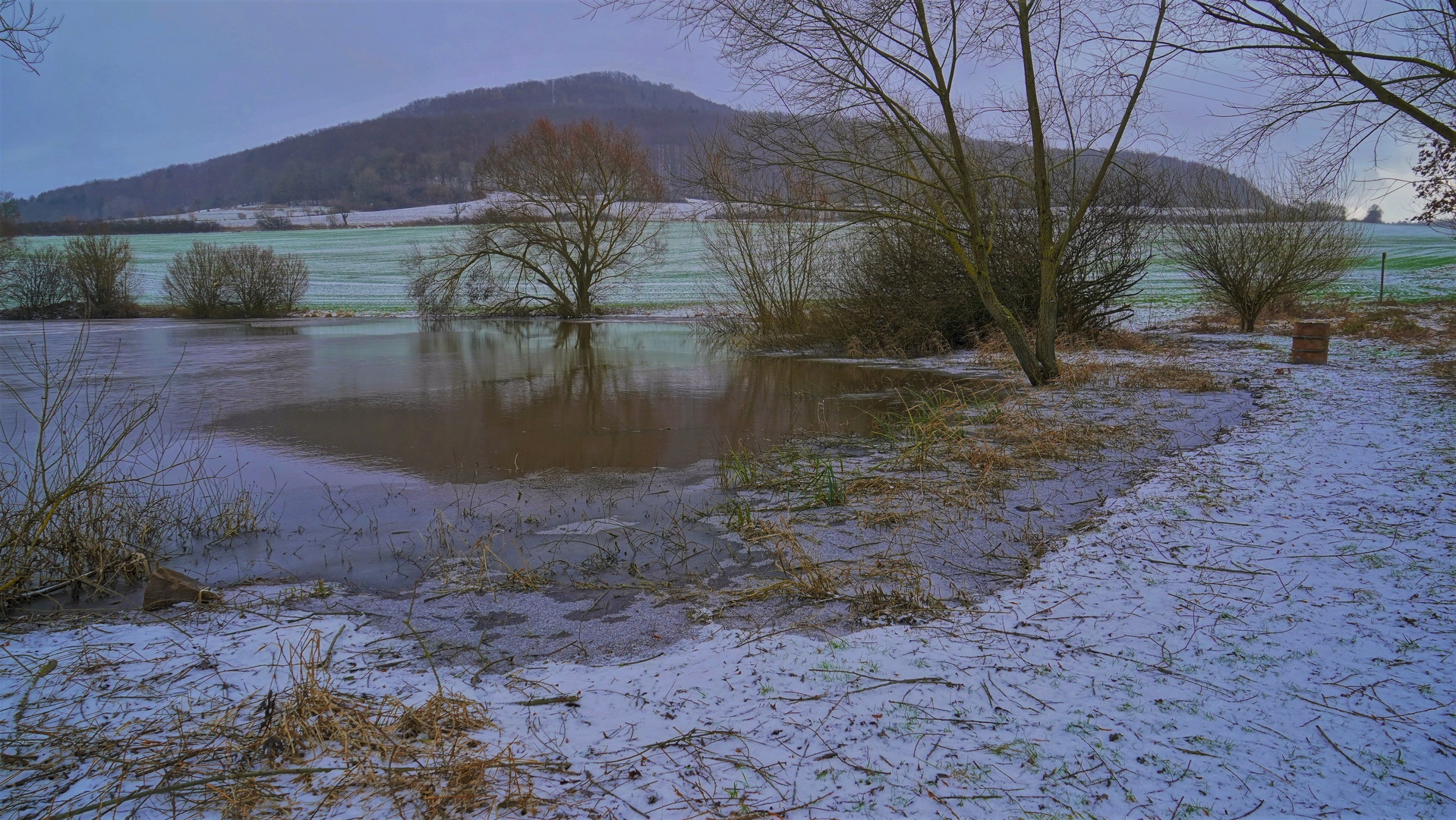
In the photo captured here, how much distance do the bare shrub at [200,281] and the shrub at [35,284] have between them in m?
3.67

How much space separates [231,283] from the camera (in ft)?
105

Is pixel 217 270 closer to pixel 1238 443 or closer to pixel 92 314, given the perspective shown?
A: pixel 92 314

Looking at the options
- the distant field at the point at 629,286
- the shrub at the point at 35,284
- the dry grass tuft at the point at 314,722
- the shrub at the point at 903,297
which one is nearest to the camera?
the dry grass tuft at the point at 314,722

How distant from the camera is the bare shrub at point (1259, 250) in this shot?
16.1 m

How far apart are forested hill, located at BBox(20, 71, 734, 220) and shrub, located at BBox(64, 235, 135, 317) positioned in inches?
1745

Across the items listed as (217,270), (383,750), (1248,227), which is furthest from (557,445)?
(217,270)

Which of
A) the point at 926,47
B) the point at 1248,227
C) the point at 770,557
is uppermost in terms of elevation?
the point at 926,47

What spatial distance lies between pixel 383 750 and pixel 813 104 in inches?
312

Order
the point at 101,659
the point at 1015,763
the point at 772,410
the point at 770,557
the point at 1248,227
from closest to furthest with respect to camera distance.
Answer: the point at 1015,763
the point at 101,659
the point at 770,557
the point at 772,410
the point at 1248,227

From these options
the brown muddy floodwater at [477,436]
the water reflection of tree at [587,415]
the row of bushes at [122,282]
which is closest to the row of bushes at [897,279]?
the brown muddy floodwater at [477,436]

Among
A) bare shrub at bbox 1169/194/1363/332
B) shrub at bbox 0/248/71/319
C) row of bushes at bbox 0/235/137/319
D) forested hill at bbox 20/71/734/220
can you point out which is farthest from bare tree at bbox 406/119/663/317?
forested hill at bbox 20/71/734/220

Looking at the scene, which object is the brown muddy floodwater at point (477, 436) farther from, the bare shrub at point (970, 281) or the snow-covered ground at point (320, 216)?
the snow-covered ground at point (320, 216)

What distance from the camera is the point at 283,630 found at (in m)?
3.88

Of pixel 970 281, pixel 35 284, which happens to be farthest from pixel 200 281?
pixel 970 281
